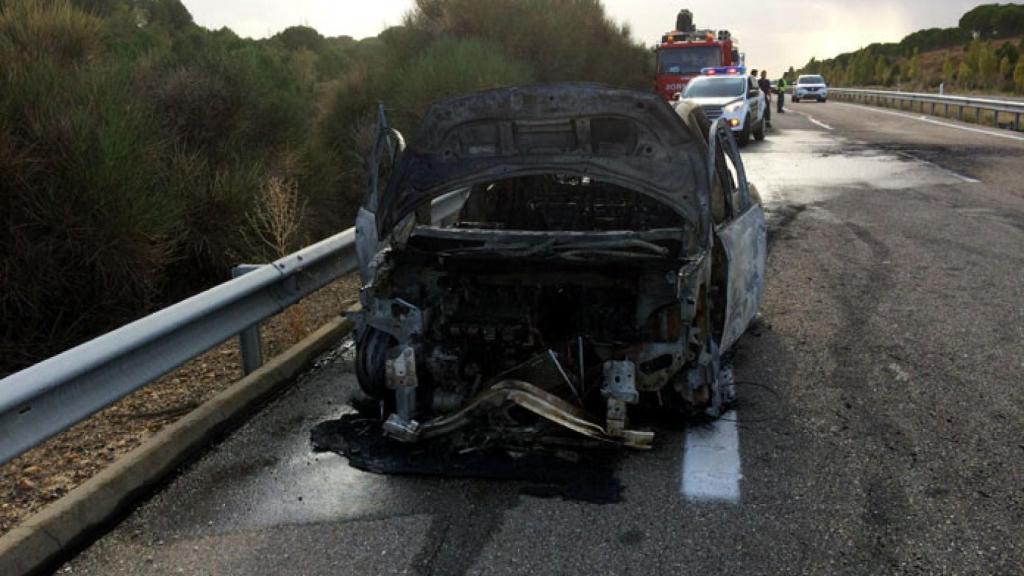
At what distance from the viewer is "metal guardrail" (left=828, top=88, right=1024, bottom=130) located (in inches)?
1057

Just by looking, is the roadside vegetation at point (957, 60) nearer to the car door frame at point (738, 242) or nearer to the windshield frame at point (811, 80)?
the windshield frame at point (811, 80)

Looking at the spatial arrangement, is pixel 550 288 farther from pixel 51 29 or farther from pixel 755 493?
pixel 51 29

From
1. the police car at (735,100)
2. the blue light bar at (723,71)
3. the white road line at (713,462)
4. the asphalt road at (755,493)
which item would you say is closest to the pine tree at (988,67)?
the blue light bar at (723,71)

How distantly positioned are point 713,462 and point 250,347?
280 cm

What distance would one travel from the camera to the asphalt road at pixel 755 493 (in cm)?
339

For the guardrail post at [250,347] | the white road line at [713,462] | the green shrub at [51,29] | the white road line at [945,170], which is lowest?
the white road line at [713,462]

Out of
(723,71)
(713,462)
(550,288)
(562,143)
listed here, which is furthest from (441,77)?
(723,71)

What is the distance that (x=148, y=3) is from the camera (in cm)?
2906

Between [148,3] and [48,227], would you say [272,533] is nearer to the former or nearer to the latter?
[48,227]

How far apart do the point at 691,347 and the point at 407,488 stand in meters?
1.56

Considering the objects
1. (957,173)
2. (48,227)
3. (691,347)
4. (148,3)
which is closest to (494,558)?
(691,347)

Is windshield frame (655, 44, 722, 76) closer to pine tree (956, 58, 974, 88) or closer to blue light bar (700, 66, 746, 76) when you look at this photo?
blue light bar (700, 66, 746, 76)

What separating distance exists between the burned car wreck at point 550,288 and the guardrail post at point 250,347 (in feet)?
2.85

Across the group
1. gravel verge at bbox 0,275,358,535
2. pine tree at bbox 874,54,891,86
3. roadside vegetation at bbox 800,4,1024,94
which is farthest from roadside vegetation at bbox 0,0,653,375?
pine tree at bbox 874,54,891,86
